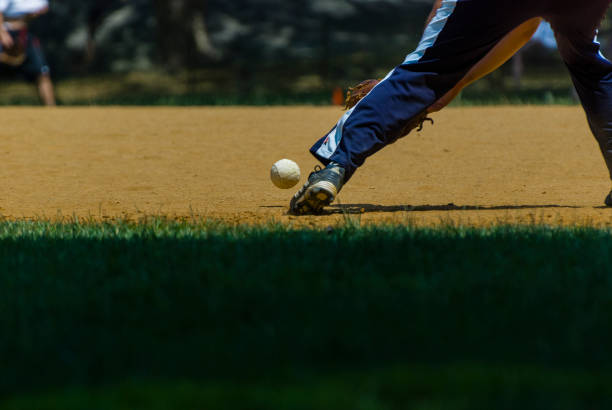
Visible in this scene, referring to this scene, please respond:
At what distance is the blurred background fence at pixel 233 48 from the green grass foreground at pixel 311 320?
13.8 meters

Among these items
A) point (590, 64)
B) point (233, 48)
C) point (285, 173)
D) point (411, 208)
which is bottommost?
point (233, 48)

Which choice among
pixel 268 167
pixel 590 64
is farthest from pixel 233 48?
pixel 590 64

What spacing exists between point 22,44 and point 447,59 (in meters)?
8.79

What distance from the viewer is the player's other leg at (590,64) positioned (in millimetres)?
5383

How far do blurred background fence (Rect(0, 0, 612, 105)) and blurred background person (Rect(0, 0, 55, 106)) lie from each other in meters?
5.85

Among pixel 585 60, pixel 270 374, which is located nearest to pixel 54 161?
pixel 585 60

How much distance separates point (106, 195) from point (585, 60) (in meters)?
3.25

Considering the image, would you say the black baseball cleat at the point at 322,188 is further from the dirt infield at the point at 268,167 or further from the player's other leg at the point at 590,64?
the player's other leg at the point at 590,64

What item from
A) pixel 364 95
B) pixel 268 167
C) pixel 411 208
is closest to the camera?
pixel 364 95

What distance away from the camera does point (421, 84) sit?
5.43 m

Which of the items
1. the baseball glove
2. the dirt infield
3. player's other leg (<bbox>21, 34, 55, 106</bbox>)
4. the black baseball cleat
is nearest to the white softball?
the dirt infield

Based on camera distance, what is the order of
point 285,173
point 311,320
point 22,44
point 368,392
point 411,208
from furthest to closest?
point 22,44
point 285,173
point 411,208
point 311,320
point 368,392

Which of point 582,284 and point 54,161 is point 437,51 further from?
point 54,161

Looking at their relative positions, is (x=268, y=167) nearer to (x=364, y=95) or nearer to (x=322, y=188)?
(x=364, y=95)
